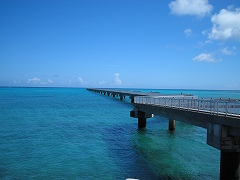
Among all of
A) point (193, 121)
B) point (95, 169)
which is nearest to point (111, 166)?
point (95, 169)

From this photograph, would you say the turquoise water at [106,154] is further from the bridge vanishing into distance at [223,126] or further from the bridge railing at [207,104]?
the bridge railing at [207,104]

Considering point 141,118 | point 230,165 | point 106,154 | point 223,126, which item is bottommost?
point 106,154

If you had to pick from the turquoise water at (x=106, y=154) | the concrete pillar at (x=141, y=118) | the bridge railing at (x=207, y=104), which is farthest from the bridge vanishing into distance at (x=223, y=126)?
the concrete pillar at (x=141, y=118)

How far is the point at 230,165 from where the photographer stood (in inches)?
474

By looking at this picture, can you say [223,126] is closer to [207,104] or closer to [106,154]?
[207,104]

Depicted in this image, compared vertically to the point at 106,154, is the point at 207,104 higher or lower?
higher

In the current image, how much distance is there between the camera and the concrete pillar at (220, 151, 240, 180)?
12.0 metres

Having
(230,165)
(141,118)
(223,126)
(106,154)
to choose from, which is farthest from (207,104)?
(141,118)

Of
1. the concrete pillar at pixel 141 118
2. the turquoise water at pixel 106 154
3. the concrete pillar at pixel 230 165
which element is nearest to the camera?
the concrete pillar at pixel 230 165

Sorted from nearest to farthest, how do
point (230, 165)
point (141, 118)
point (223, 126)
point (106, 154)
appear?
point (230, 165) → point (223, 126) → point (106, 154) → point (141, 118)

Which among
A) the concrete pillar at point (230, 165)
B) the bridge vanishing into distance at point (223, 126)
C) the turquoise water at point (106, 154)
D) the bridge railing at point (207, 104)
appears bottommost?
the turquoise water at point (106, 154)

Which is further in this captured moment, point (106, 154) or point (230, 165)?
point (106, 154)

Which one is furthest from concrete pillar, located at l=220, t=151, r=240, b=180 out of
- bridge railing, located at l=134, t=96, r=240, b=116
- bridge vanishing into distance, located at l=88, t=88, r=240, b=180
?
bridge railing, located at l=134, t=96, r=240, b=116

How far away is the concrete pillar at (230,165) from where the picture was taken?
1199cm
